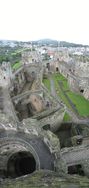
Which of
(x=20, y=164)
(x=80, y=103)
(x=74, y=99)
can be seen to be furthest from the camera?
(x=74, y=99)

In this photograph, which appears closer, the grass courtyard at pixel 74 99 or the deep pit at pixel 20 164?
the deep pit at pixel 20 164

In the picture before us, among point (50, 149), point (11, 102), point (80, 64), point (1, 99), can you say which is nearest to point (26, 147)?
point (50, 149)

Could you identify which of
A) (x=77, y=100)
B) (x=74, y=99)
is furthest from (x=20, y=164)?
(x=74, y=99)

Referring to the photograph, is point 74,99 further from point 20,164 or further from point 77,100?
point 20,164

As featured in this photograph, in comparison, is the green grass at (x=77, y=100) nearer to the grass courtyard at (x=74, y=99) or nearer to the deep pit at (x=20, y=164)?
the grass courtyard at (x=74, y=99)

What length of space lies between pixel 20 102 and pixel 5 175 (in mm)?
13844

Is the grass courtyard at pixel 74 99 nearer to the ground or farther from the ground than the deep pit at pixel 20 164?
farther from the ground

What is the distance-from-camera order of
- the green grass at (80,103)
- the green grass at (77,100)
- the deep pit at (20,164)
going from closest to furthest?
the deep pit at (20,164) → the green grass at (80,103) → the green grass at (77,100)

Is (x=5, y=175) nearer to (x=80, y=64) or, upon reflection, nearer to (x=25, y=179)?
(x=25, y=179)

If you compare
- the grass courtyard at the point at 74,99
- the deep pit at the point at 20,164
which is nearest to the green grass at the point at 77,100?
the grass courtyard at the point at 74,99

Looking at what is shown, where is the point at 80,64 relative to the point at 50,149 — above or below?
above

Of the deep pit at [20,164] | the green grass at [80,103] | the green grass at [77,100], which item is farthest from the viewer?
the green grass at [77,100]

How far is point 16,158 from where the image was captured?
23250mm

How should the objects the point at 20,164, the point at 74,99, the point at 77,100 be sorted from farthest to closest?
the point at 74,99
the point at 77,100
the point at 20,164
